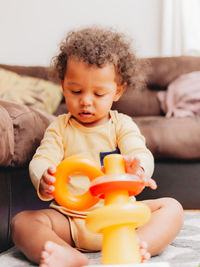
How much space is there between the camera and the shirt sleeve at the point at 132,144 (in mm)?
958

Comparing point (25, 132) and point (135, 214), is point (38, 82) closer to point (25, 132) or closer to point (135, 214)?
point (25, 132)

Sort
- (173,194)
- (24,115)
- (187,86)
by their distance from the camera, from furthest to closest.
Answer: (187,86) < (173,194) < (24,115)

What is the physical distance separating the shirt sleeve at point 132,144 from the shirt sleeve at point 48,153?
7.0 inches

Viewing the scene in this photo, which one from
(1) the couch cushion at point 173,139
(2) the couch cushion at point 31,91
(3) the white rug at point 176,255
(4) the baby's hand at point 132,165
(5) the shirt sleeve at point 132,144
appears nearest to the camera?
(4) the baby's hand at point 132,165

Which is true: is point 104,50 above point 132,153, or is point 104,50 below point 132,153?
above

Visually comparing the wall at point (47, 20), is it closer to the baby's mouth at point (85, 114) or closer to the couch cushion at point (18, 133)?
the couch cushion at point (18, 133)

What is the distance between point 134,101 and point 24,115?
1.21 m

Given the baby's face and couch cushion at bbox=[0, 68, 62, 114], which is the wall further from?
the baby's face

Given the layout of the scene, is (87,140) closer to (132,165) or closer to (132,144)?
(132,144)

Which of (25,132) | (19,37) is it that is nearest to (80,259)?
(25,132)

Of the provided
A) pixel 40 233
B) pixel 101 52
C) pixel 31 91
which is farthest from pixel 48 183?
pixel 31 91

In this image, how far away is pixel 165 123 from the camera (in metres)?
1.59

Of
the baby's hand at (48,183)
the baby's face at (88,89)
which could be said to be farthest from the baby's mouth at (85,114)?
the baby's hand at (48,183)

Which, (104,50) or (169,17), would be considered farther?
(169,17)
